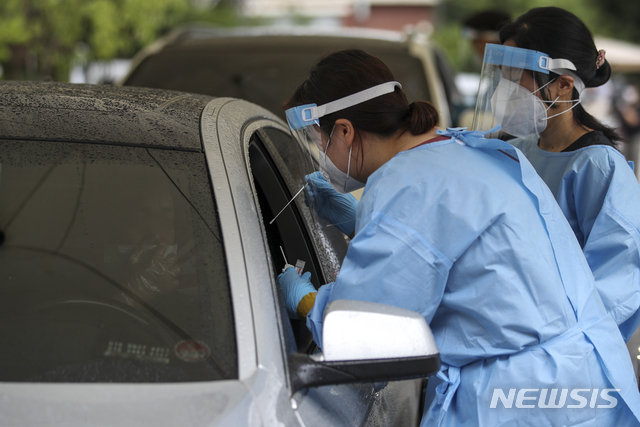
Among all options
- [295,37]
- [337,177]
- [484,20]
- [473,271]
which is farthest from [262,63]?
[473,271]

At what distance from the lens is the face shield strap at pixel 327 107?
1.67 meters

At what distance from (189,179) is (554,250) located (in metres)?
0.90

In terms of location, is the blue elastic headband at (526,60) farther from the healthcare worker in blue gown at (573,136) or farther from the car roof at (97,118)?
the car roof at (97,118)

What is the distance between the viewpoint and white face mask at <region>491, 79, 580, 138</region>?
229cm

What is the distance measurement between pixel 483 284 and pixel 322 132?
0.59 m

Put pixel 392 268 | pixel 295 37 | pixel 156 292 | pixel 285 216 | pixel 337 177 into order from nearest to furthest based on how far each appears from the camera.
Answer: pixel 392 268 < pixel 156 292 < pixel 337 177 < pixel 285 216 < pixel 295 37

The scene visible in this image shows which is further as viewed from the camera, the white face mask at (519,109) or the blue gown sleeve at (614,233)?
the white face mask at (519,109)

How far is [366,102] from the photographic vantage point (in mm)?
1680

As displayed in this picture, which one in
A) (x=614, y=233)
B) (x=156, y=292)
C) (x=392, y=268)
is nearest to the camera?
Answer: (x=392, y=268)

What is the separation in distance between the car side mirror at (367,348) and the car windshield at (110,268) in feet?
0.59

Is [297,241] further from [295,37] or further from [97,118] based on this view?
[295,37]

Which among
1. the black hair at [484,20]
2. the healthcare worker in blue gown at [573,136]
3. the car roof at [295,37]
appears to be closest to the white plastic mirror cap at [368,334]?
the healthcare worker in blue gown at [573,136]

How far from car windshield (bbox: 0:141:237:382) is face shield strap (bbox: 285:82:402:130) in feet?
0.91

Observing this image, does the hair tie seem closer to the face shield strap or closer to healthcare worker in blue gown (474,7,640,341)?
healthcare worker in blue gown (474,7,640,341)
